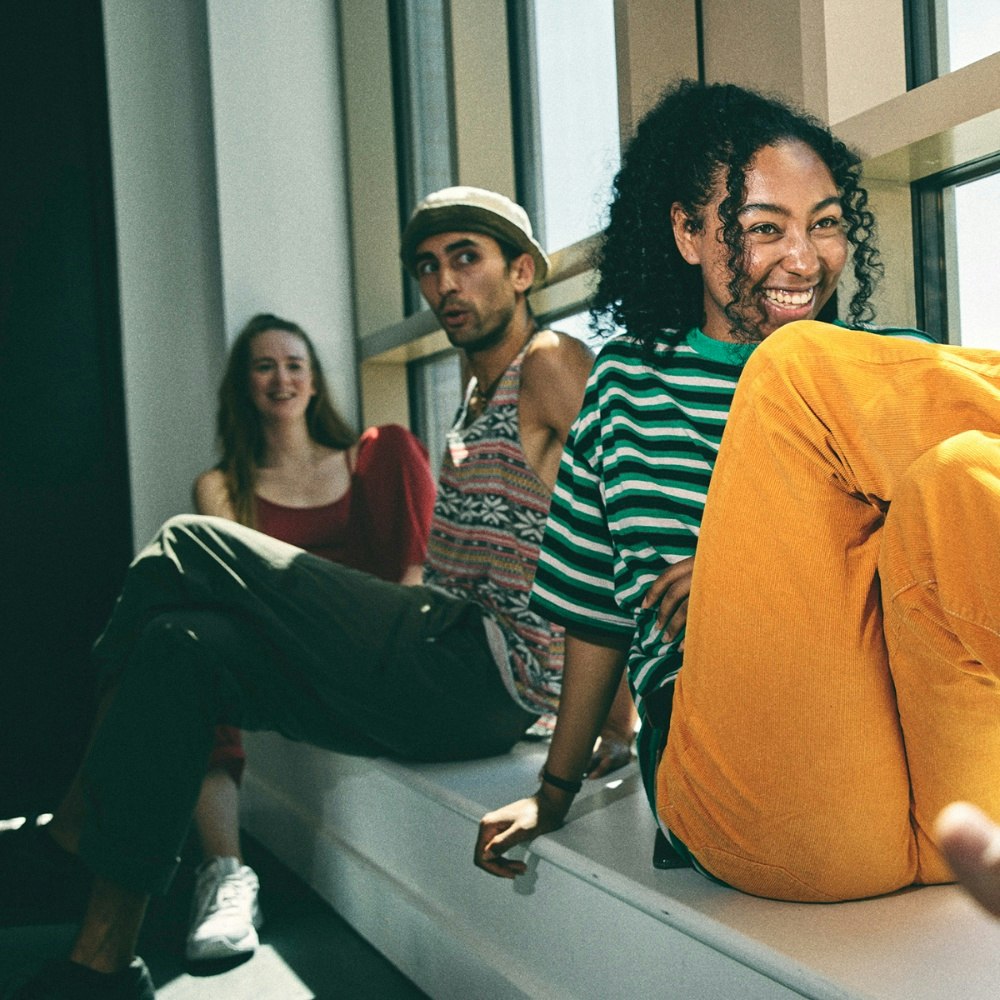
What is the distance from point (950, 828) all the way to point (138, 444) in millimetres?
2729

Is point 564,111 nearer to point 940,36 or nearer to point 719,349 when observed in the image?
point 940,36

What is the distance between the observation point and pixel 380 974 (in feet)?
5.06

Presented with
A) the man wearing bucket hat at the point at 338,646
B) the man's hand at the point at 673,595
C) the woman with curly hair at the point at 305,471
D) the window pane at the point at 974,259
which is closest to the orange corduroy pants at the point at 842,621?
the man's hand at the point at 673,595

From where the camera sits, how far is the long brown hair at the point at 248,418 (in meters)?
2.46

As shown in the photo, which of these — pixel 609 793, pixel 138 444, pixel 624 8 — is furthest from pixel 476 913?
pixel 138 444

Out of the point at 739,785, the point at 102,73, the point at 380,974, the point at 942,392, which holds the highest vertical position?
the point at 102,73

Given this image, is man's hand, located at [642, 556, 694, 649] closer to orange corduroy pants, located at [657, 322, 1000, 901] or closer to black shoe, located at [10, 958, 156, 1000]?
orange corduroy pants, located at [657, 322, 1000, 901]

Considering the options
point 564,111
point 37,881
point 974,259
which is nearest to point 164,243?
point 564,111

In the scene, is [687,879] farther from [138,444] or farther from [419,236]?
[138,444]

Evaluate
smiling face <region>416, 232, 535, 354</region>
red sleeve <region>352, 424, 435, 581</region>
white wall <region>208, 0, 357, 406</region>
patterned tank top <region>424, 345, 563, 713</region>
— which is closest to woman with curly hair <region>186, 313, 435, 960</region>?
red sleeve <region>352, 424, 435, 581</region>

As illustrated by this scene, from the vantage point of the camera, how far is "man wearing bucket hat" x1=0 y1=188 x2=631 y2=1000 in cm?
143

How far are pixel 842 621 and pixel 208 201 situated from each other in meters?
2.58

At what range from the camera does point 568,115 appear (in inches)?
87.7

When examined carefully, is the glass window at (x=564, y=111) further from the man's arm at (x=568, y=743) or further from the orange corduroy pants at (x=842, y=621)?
the orange corduroy pants at (x=842, y=621)
